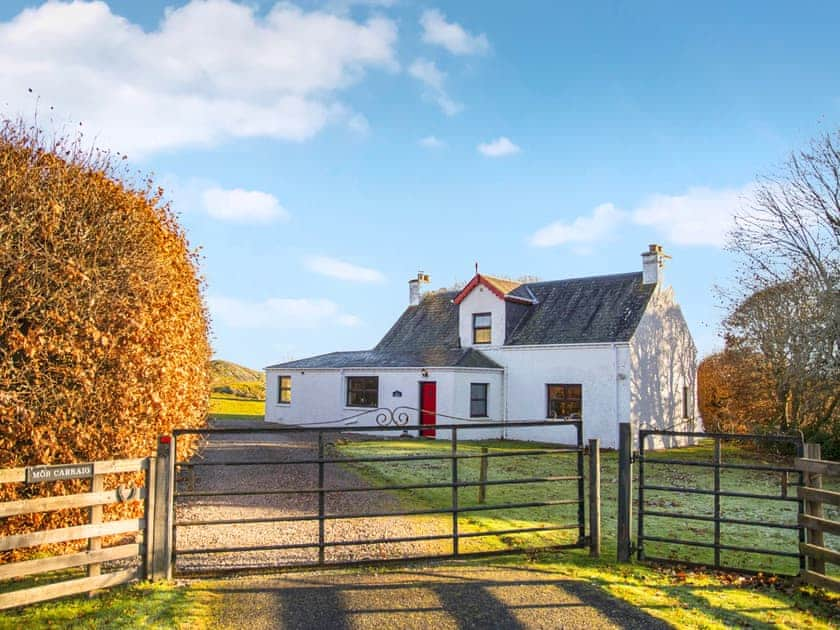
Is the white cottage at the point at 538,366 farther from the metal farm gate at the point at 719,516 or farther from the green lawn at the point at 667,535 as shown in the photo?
the metal farm gate at the point at 719,516

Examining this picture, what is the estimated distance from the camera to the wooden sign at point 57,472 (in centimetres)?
686

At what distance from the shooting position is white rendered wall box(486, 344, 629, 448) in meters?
25.6

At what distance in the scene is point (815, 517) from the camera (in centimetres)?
787

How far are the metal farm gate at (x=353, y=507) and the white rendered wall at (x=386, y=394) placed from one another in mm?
5449

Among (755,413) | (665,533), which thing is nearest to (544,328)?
(755,413)

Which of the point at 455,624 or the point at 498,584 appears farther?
the point at 498,584

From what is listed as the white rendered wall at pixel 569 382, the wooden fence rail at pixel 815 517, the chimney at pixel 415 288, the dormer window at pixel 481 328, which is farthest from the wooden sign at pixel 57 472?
the chimney at pixel 415 288

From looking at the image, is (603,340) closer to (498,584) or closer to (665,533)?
(665,533)

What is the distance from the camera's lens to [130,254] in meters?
9.10

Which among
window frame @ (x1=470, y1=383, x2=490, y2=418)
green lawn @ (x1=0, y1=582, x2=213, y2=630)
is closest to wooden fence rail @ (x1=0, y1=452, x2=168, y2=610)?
green lawn @ (x1=0, y1=582, x2=213, y2=630)

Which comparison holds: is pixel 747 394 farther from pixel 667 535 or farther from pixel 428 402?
pixel 667 535

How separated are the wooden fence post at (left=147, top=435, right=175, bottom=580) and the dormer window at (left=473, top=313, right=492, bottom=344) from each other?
23765mm

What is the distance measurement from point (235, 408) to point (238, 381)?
1245cm

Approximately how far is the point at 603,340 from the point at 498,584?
64.6 ft
